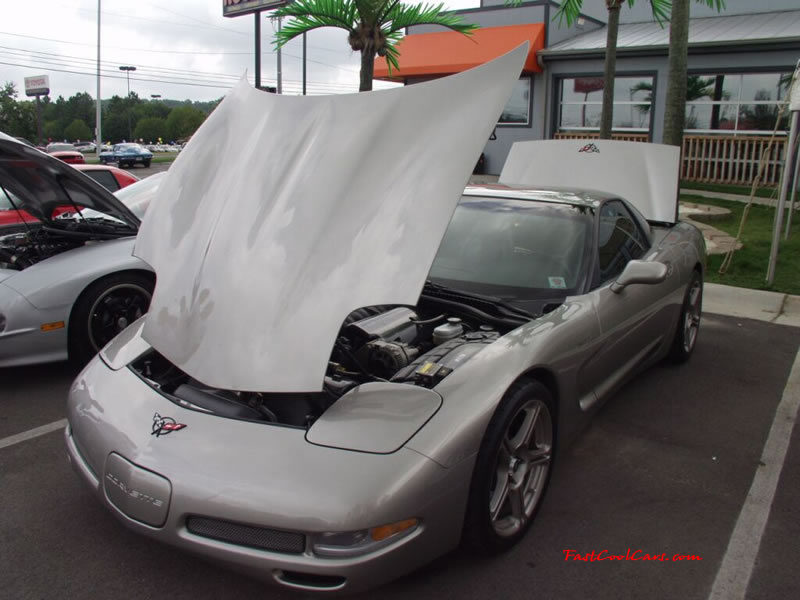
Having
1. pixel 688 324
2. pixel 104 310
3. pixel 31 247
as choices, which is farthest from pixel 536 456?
pixel 31 247

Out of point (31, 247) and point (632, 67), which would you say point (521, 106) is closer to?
point (632, 67)

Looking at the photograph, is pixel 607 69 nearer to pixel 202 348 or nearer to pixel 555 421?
pixel 555 421

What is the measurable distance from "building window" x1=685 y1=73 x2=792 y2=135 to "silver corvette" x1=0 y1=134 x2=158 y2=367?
14929 millimetres

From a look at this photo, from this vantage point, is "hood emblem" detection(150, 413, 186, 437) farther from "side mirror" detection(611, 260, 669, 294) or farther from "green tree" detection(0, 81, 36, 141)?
"green tree" detection(0, 81, 36, 141)

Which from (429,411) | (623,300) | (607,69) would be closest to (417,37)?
(607,69)

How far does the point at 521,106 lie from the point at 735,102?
552 cm

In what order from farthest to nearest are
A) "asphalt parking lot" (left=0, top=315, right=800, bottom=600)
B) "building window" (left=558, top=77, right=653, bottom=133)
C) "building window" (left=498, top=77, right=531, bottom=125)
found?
Result: "building window" (left=498, top=77, right=531, bottom=125) → "building window" (left=558, top=77, right=653, bottom=133) → "asphalt parking lot" (left=0, top=315, right=800, bottom=600)

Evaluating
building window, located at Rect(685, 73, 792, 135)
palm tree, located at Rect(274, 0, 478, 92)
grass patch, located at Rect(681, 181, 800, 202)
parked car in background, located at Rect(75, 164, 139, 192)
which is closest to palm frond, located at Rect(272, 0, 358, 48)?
palm tree, located at Rect(274, 0, 478, 92)

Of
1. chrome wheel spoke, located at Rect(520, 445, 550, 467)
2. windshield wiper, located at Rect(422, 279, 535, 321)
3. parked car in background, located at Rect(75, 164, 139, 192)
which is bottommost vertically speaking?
chrome wheel spoke, located at Rect(520, 445, 550, 467)

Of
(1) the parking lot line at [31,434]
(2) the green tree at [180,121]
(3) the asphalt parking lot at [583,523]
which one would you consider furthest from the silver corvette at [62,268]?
(2) the green tree at [180,121]

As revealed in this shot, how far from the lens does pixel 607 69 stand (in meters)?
10.3

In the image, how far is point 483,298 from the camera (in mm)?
3400

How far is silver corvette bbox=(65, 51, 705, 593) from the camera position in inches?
83.1

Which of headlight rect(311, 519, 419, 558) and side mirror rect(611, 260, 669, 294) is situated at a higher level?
side mirror rect(611, 260, 669, 294)
